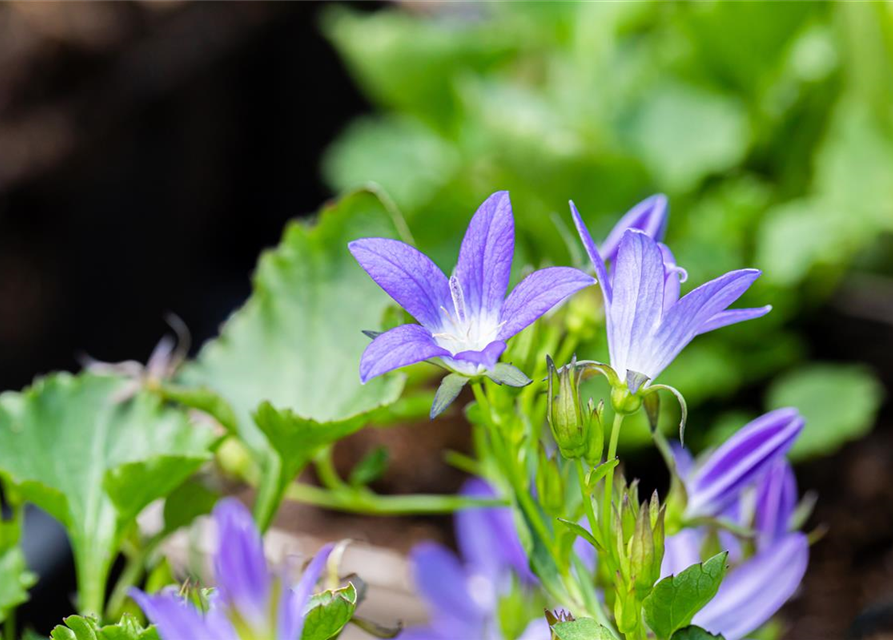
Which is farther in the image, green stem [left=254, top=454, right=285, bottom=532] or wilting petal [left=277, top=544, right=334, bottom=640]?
green stem [left=254, top=454, right=285, bottom=532]

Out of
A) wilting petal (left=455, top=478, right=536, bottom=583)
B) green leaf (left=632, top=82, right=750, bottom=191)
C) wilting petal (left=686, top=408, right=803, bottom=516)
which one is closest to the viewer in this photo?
wilting petal (left=686, top=408, right=803, bottom=516)

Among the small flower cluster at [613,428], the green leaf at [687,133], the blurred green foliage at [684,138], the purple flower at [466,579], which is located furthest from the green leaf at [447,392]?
the green leaf at [687,133]

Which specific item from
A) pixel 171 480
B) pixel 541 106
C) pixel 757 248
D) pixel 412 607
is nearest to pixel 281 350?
pixel 171 480

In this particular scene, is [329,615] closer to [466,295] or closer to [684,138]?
[466,295]

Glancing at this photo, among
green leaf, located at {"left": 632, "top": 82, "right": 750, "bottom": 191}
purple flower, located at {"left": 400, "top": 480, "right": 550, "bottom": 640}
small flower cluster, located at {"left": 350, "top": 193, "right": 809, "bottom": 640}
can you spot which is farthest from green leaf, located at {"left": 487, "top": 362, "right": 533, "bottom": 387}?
green leaf, located at {"left": 632, "top": 82, "right": 750, "bottom": 191}

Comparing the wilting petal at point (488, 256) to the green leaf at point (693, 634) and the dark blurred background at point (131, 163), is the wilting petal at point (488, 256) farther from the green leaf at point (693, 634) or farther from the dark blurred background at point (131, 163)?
the dark blurred background at point (131, 163)

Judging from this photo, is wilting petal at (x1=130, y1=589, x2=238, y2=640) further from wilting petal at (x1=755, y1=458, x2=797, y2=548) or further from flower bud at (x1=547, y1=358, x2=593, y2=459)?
wilting petal at (x1=755, y1=458, x2=797, y2=548)

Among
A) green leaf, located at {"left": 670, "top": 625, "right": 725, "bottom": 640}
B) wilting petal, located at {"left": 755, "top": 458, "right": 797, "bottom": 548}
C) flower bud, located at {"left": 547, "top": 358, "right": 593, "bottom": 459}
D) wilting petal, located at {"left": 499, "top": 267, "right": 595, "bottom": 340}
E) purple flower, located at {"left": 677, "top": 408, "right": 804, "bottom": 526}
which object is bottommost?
wilting petal, located at {"left": 755, "top": 458, "right": 797, "bottom": 548}
